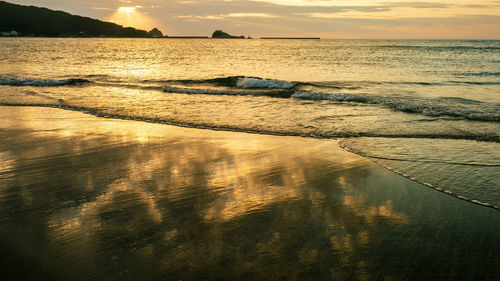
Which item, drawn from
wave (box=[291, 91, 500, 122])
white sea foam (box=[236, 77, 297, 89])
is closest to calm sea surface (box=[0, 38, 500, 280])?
wave (box=[291, 91, 500, 122])

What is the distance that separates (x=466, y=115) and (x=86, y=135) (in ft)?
41.4

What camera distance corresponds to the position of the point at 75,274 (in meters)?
3.35

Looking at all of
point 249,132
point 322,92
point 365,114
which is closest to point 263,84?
point 322,92

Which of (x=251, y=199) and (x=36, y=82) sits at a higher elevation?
(x=36, y=82)

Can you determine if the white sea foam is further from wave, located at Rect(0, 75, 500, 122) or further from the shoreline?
the shoreline

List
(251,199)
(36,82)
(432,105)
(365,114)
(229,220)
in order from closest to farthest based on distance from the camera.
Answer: (229,220) < (251,199) < (365,114) < (432,105) < (36,82)

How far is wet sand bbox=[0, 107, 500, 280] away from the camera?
136 inches

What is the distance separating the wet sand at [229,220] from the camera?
3.45 meters

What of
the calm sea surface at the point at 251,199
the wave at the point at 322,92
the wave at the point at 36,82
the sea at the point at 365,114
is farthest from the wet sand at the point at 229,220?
the wave at the point at 36,82

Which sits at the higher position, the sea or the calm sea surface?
the sea

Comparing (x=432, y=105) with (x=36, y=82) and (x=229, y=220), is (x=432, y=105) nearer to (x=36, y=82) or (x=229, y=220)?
(x=229, y=220)

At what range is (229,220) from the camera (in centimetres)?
442

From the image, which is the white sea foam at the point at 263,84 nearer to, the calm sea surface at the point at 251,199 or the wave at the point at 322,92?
the wave at the point at 322,92

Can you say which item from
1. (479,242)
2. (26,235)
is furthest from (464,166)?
(26,235)
